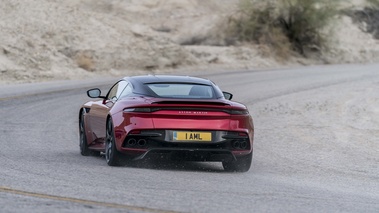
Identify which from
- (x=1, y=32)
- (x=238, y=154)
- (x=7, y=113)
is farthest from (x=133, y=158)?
(x=1, y=32)

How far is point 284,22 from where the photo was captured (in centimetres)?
5012

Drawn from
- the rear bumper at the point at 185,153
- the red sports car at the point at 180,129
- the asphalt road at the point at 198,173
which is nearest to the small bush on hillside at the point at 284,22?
the asphalt road at the point at 198,173

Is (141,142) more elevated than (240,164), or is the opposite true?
(141,142)

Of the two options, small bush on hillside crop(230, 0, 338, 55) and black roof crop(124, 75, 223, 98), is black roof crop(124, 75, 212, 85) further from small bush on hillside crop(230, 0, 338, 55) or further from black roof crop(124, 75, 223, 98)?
small bush on hillside crop(230, 0, 338, 55)

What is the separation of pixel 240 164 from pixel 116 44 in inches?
1150

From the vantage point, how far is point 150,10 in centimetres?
5256

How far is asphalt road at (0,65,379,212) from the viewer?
9930 mm

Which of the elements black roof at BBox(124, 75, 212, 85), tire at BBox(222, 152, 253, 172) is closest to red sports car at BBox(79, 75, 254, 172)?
tire at BBox(222, 152, 253, 172)

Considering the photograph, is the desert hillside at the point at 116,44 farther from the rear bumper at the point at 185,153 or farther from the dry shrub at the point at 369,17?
the rear bumper at the point at 185,153

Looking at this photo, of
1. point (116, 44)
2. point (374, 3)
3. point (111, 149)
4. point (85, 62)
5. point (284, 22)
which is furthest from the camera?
point (374, 3)

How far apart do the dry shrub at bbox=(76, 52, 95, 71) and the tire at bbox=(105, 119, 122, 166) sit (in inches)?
Result: 1019

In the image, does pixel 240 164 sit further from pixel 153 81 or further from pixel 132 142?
pixel 153 81

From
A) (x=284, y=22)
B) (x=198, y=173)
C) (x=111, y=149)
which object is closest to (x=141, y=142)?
(x=111, y=149)

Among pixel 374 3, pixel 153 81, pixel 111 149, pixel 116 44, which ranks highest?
pixel 153 81
